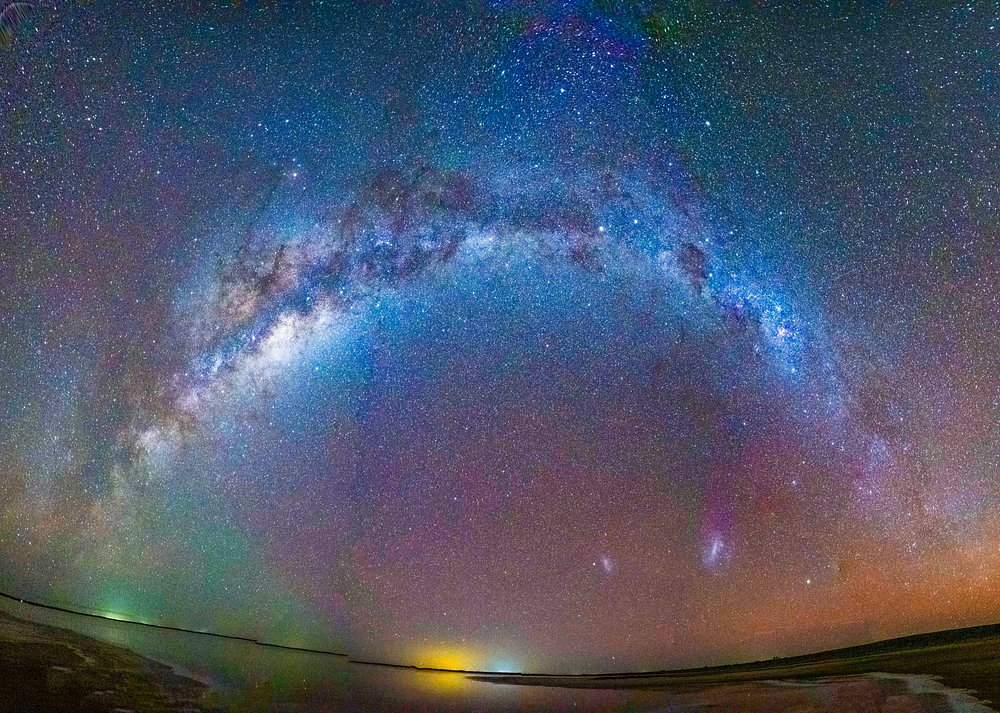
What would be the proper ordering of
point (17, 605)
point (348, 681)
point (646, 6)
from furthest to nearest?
point (17, 605)
point (348, 681)
point (646, 6)

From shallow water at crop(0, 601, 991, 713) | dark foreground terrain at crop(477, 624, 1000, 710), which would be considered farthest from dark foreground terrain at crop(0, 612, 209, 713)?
dark foreground terrain at crop(477, 624, 1000, 710)

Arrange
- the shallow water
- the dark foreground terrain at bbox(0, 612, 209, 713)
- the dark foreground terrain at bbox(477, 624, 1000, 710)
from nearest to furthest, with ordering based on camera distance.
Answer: the dark foreground terrain at bbox(0, 612, 209, 713) → the shallow water → the dark foreground terrain at bbox(477, 624, 1000, 710)

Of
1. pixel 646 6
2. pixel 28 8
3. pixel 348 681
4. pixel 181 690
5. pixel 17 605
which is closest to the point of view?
pixel 181 690

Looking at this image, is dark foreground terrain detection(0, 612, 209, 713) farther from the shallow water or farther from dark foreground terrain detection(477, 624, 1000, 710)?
dark foreground terrain detection(477, 624, 1000, 710)

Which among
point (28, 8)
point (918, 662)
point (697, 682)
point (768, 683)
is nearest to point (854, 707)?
point (768, 683)

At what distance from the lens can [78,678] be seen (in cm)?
682

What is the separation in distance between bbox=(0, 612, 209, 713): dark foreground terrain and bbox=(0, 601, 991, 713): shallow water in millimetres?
348

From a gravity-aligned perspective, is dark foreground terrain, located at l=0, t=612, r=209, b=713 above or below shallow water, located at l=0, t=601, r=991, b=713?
above

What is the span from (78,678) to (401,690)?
3.58m

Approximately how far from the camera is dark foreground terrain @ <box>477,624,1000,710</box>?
31.3 feet

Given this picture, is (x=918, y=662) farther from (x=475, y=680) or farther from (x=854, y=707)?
(x=475, y=680)

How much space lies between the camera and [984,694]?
756cm

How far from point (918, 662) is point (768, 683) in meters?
2.28

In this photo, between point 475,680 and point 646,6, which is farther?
point 475,680
